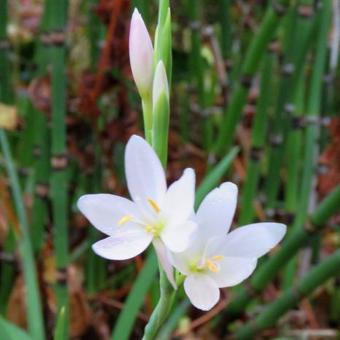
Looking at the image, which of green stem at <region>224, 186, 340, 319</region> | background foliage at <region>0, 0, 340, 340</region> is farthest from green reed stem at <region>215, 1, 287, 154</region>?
green stem at <region>224, 186, 340, 319</region>

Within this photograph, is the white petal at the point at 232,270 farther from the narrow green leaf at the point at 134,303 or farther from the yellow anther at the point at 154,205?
the narrow green leaf at the point at 134,303

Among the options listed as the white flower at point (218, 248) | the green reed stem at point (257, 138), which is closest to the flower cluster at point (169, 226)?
the white flower at point (218, 248)

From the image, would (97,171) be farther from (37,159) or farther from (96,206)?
(96,206)

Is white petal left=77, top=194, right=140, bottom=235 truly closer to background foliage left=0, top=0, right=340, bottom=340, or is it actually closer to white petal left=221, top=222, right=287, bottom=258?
white petal left=221, top=222, right=287, bottom=258

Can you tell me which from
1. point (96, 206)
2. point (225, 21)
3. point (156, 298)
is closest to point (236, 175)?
→ point (225, 21)

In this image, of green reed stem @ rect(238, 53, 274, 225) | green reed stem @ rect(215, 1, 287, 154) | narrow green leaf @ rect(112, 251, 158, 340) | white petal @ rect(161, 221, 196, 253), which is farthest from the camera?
green reed stem @ rect(238, 53, 274, 225)
